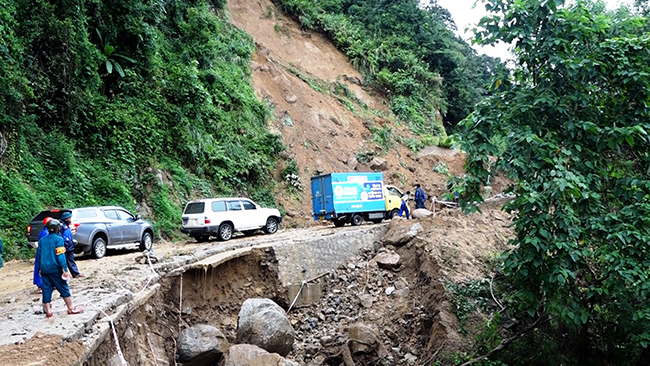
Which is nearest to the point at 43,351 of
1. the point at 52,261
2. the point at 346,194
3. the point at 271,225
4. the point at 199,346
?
the point at 52,261

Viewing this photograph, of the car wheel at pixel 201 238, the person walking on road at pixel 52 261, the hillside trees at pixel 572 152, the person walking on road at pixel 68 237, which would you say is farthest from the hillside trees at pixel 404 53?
the person walking on road at pixel 52 261

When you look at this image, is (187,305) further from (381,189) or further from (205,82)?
(205,82)

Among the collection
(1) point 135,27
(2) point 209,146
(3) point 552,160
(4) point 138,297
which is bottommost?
(4) point 138,297

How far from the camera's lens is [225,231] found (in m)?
16.7

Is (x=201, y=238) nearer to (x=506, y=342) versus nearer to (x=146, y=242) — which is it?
(x=146, y=242)

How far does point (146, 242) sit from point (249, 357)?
692 centimetres

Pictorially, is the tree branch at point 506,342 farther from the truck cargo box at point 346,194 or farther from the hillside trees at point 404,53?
the hillside trees at point 404,53

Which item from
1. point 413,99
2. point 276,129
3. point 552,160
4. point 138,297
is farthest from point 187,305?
point 413,99

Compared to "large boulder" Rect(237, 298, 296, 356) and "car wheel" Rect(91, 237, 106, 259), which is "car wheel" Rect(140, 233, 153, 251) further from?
"large boulder" Rect(237, 298, 296, 356)

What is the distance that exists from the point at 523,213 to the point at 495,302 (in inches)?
184

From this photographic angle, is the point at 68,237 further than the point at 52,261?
Yes

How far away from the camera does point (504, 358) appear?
1090 cm

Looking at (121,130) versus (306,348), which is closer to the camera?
(306,348)

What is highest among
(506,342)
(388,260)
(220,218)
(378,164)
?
(378,164)
